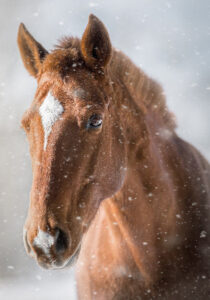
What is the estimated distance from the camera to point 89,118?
1.40 m

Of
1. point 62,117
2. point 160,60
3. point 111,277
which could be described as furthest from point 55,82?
point 160,60

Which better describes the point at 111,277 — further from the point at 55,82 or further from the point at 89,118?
the point at 55,82

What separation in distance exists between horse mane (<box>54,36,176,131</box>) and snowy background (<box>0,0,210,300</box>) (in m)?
3.29

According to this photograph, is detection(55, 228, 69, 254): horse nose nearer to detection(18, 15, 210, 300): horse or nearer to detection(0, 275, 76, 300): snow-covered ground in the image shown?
detection(18, 15, 210, 300): horse

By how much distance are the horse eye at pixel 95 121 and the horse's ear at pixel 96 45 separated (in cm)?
37

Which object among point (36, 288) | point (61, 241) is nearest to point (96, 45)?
point (61, 241)

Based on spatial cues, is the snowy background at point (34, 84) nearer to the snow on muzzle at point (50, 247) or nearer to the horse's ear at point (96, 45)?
Result: the horse's ear at point (96, 45)

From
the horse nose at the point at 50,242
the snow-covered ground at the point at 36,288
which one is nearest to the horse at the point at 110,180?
the horse nose at the point at 50,242

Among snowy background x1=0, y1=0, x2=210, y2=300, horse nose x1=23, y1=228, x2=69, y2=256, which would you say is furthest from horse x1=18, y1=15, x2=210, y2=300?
snowy background x1=0, y1=0, x2=210, y2=300

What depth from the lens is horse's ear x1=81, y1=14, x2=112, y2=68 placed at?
1.58 m

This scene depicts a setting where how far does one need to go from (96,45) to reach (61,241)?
41.4 inches

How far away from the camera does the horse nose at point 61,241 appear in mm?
1197

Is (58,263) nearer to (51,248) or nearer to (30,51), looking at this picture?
(51,248)

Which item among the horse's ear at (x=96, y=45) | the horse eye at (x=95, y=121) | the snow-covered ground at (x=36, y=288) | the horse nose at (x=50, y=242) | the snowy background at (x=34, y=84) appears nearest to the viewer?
the horse nose at (x=50, y=242)
